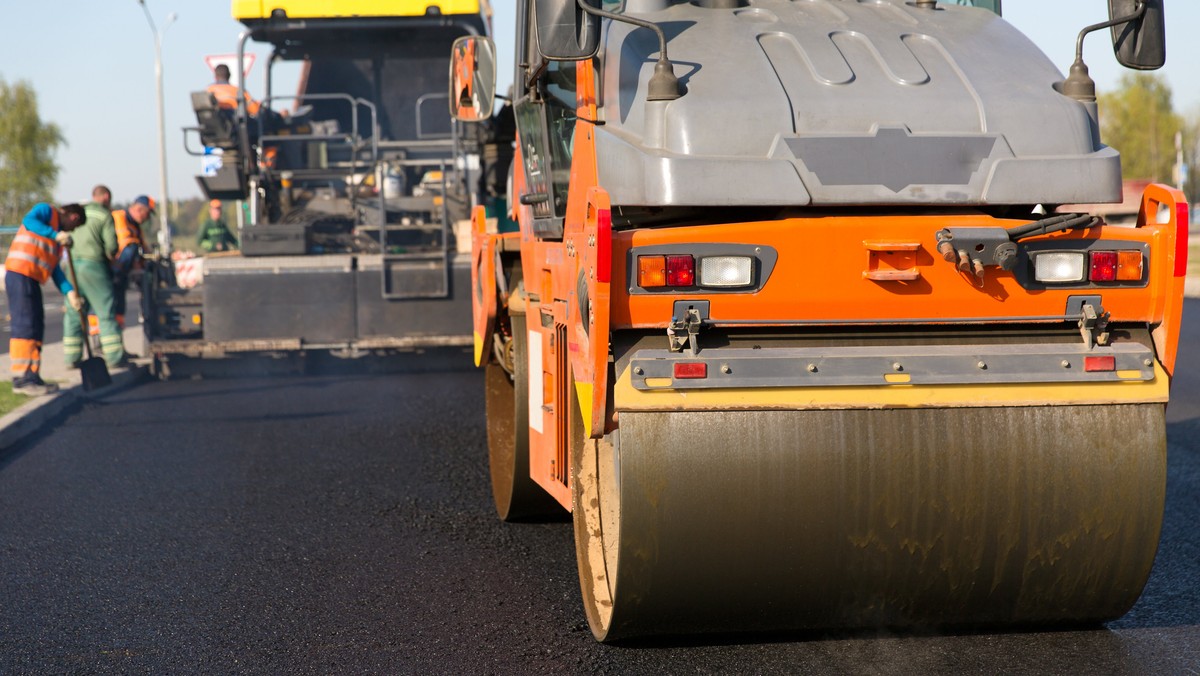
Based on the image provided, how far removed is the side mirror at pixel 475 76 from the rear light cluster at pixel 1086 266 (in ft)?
8.53

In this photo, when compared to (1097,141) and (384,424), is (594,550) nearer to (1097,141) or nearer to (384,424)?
→ (1097,141)

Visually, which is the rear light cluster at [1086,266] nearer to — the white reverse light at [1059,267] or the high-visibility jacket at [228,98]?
the white reverse light at [1059,267]

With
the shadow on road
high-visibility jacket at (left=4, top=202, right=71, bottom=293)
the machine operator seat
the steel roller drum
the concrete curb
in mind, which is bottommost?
the concrete curb

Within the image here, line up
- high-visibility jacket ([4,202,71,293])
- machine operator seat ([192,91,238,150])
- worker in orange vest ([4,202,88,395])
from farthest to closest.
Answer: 1. machine operator seat ([192,91,238,150])
2. high-visibility jacket ([4,202,71,293])
3. worker in orange vest ([4,202,88,395])

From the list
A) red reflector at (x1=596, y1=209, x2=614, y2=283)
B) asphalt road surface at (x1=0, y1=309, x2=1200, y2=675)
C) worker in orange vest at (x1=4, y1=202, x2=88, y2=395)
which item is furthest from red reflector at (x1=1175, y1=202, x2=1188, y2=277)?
worker in orange vest at (x1=4, y1=202, x2=88, y2=395)

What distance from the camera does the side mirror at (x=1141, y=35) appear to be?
A: 4352 millimetres

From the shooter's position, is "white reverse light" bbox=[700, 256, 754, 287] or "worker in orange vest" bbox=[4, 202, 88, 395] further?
"worker in orange vest" bbox=[4, 202, 88, 395]

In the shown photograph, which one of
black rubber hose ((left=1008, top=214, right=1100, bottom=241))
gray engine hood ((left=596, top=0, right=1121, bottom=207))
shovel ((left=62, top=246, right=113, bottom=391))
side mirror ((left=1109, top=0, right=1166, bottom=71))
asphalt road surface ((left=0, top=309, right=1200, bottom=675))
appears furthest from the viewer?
shovel ((left=62, top=246, right=113, bottom=391))

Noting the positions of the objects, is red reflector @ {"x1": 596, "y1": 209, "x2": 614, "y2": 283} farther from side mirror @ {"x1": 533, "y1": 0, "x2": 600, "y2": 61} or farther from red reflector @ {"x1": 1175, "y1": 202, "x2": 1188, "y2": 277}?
red reflector @ {"x1": 1175, "y1": 202, "x2": 1188, "y2": 277}

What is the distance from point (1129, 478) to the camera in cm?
379

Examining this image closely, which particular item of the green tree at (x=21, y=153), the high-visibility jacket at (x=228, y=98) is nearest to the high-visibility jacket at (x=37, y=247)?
the high-visibility jacket at (x=228, y=98)

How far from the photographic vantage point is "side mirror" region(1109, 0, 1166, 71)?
4.35m

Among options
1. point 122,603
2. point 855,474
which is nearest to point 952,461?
point 855,474

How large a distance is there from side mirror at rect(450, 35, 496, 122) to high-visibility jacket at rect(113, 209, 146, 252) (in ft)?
26.5
